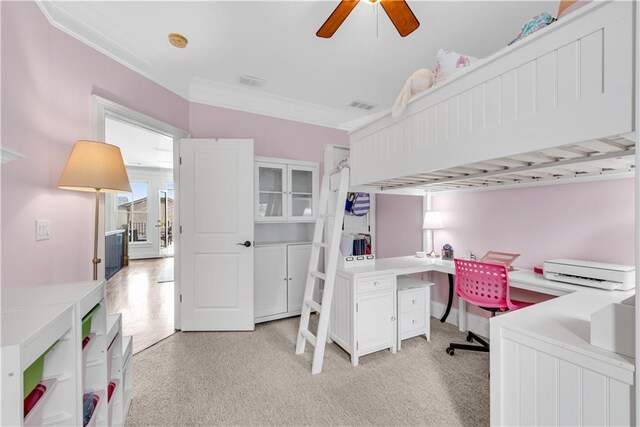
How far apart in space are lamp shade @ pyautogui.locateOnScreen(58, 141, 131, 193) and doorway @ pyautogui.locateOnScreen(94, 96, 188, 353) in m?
0.49

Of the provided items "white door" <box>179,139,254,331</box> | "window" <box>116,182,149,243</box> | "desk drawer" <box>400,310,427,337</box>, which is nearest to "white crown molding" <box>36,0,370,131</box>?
"white door" <box>179,139,254,331</box>

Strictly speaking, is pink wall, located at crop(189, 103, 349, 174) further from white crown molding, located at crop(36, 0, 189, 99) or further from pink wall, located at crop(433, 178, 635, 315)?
pink wall, located at crop(433, 178, 635, 315)

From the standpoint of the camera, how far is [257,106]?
3.29 m

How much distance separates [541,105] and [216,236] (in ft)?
8.95

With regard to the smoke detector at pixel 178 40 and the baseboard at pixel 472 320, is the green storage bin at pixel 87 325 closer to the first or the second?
the smoke detector at pixel 178 40

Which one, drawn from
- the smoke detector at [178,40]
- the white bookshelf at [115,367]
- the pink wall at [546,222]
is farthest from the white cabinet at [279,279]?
the smoke detector at [178,40]

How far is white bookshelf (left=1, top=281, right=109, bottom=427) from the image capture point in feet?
3.14

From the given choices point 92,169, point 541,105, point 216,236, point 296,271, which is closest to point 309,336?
point 296,271

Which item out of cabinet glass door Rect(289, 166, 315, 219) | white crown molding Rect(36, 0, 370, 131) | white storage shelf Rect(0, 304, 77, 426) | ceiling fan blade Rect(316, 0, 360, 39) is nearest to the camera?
white storage shelf Rect(0, 304, 77, 426)

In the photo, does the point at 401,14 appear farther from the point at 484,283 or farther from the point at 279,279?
the point at 279,279

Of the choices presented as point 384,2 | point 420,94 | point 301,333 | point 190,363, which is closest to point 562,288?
point 420,94

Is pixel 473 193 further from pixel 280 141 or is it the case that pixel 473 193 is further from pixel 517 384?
pixel 280 141

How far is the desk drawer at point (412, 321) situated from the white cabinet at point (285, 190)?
5.03 ft

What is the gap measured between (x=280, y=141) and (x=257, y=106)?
0.49 m
